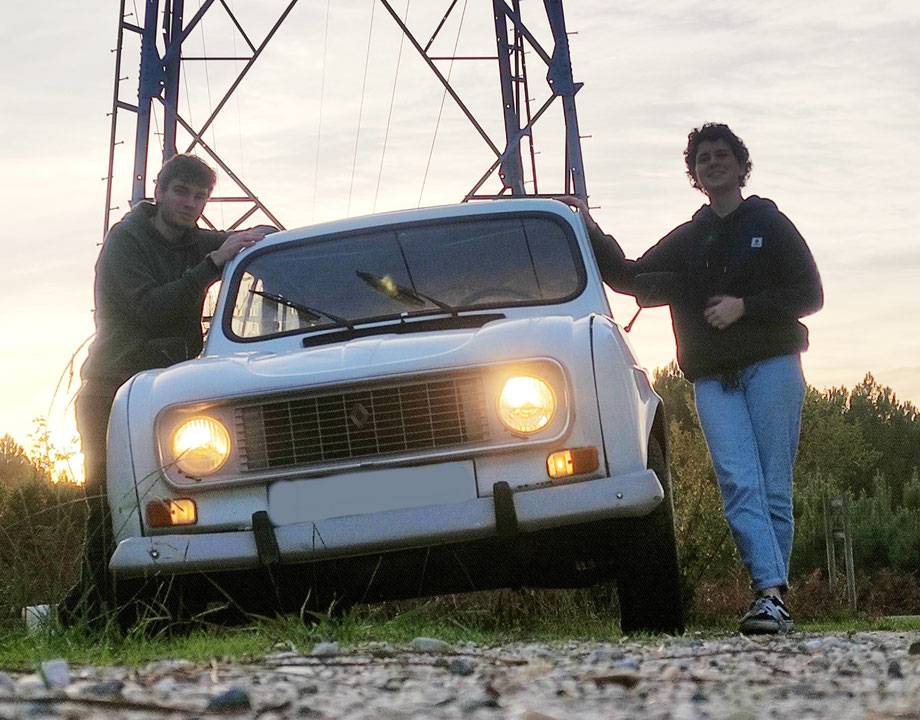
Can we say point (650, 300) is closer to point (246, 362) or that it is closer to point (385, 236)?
point (385, 236)

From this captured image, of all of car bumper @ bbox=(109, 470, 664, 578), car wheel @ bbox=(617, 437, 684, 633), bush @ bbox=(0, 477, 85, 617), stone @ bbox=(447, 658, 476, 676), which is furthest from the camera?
bush @ bbox=(0, 477, 85, 617)

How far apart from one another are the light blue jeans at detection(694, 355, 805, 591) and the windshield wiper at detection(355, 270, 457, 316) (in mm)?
1426

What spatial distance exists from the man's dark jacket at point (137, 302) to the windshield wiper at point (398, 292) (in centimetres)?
86

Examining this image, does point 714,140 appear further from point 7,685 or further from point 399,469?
point 7,685

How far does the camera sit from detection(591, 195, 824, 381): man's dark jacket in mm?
5965

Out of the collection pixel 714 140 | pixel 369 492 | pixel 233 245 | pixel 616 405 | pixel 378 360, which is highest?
pixel 714 140

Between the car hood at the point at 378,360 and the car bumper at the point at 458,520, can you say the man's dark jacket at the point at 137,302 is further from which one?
the car bumper at the point at 458,520

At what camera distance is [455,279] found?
5.68m

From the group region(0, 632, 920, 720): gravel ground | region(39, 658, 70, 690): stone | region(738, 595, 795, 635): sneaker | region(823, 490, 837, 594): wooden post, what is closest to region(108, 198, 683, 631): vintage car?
region(0, 632, 920, 720): gravel ground

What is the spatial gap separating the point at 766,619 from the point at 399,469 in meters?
1.98

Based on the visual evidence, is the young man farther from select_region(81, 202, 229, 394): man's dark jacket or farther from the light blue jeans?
the light blue jeans

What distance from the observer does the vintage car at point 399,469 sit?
4441 millimetres

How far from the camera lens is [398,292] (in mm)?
5598

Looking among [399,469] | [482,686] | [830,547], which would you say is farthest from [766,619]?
[830,547]
